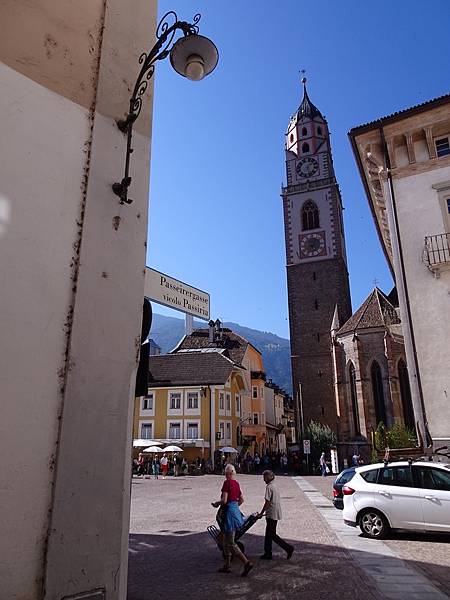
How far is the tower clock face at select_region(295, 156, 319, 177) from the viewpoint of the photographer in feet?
192

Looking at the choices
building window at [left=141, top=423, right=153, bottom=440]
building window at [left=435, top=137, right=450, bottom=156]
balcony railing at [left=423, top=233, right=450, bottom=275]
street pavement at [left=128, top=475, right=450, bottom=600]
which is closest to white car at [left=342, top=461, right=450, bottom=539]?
street pavement at [left=128, top=475, right=450, bottom=600]

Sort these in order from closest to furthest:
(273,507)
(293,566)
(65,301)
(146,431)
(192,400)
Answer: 1. (65,301)
2. (293,566)
3. (273,507)
4. (192,400)
5. (146,431)

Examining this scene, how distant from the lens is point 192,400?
4112cm

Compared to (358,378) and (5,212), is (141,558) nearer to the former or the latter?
(5,212)

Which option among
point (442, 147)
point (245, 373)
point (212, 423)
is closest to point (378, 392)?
point (212, 423)

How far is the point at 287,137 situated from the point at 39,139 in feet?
212

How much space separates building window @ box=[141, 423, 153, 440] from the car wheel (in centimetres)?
3272

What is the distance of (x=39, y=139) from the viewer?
415cm

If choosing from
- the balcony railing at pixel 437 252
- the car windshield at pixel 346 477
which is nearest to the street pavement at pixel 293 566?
the car windshield at pixel 346 477

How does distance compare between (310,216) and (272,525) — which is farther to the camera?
(310,216)

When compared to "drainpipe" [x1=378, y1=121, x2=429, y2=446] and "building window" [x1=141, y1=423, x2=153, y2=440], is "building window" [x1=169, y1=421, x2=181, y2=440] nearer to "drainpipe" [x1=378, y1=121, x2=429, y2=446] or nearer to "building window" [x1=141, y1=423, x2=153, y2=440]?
"building window" [x1=141, y1=423, x2=153, y2=440]

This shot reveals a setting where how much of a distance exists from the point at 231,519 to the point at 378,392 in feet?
109

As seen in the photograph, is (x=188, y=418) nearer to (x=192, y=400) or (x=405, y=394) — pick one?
(x=192, y=400)

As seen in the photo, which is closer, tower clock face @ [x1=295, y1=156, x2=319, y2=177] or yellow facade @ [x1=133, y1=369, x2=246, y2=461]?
yellow facade @ [x1=133, y1=369, x2=246, y2=461]
